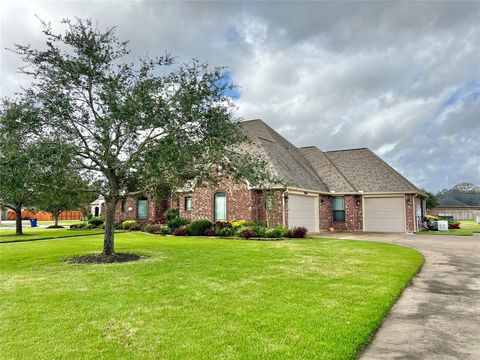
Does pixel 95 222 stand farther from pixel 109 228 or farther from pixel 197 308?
pixel 197 308

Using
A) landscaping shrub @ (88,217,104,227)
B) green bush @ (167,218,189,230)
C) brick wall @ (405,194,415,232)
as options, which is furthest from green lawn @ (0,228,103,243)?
brick wall @ (405,194,415,232)

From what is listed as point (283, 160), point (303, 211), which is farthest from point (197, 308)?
point (283, 160)

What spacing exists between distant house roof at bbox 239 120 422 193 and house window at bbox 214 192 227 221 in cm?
395

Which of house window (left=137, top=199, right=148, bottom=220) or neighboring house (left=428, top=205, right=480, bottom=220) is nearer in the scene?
house window (left=137, top=199, right=148, bottom=220)

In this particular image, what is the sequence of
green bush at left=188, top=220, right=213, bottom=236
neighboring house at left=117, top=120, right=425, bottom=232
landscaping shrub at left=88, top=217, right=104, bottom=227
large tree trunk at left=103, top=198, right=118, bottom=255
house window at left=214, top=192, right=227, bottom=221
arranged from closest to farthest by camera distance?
large tree trunk at left=103, top=198, right=118, bottom=255
green bush at left=188, top=220, right=213, bottom=236
neighboring house at left=117, top=120, right=425, bottom=232
house window at left=214, top=192, right=227, bottom=221
landscaping shrub at left=88, top=217, right=104, bottom=227

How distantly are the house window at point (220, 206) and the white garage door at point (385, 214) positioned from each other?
1081cm

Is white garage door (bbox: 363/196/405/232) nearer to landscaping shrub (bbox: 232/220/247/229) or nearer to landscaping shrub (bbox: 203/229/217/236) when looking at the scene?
landscaping shrub (bbox: 232/220/247/229)

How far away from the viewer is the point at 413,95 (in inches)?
902

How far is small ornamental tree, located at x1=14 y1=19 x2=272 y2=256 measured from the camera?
34.4 ft

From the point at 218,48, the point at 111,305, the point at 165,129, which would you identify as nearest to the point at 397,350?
the point at 111,305

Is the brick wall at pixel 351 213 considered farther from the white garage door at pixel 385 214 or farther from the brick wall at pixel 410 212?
the brick wall at pixel 410 212

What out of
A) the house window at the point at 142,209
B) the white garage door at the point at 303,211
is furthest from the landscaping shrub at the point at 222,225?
the house window at the point at 142,209

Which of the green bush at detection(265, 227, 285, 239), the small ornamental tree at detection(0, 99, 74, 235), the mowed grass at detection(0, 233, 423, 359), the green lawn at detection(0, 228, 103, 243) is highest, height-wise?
the small ornamental tree at detection(0, 99, 74, 235)

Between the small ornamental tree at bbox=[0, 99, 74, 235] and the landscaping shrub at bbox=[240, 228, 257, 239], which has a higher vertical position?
the small ornamental tree at bbox=[0, 99, 74, 235]
